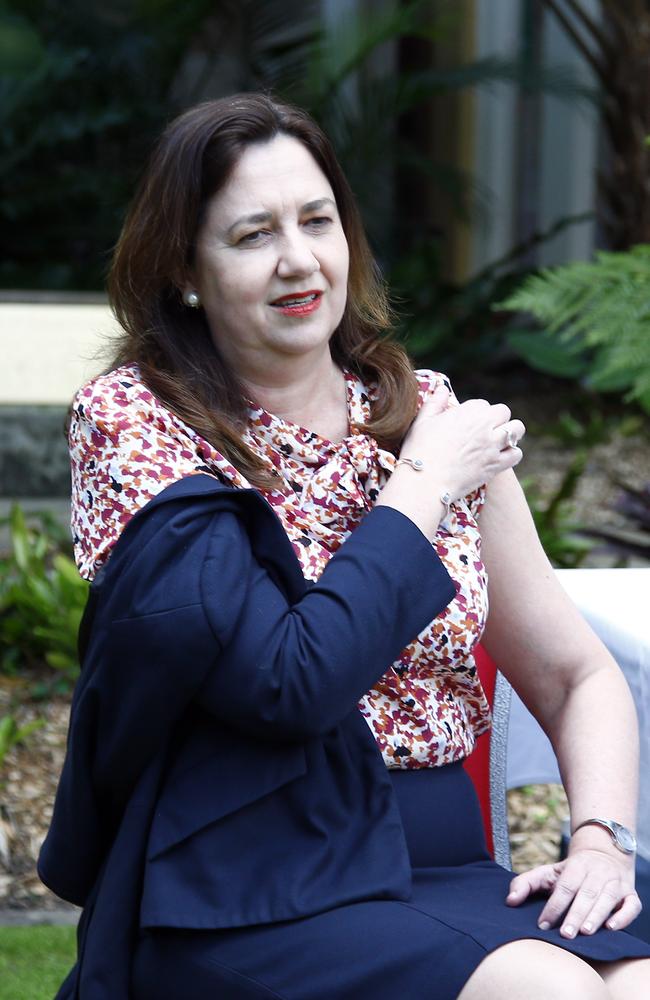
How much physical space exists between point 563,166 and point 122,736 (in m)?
8.33

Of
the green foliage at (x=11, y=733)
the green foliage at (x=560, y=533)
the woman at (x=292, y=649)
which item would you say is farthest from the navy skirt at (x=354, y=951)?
the green foliage at (x=560, y=533)

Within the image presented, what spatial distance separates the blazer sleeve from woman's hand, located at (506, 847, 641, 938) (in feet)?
1.15

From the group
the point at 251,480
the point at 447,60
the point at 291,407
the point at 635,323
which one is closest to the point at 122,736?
the point at 251,480

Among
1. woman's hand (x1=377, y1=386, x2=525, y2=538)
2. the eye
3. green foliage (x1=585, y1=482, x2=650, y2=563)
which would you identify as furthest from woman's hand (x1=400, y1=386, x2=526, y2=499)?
green foliage (x1=585, y1=482, x2=650, y2=563)

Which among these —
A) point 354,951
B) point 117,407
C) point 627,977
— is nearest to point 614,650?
→ point 627,977

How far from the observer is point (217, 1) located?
836cm

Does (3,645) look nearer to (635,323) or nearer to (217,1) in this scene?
(635,323)

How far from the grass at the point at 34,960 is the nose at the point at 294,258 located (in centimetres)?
165

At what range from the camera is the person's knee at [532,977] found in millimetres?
1579

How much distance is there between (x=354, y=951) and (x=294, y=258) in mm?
932

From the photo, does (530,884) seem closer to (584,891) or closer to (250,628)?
(584,891)

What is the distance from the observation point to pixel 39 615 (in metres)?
4.48

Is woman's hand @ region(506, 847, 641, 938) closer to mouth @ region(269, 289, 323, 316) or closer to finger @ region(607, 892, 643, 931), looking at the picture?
finger @ region(607, 892, 643, 931)

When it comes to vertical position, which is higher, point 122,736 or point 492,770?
point 122,736
